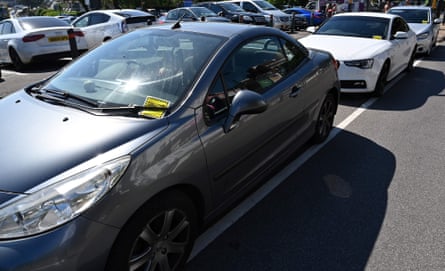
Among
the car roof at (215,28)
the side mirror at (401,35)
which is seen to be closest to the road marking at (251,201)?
the car roof at (215,28)

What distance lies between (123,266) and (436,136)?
4.60 m

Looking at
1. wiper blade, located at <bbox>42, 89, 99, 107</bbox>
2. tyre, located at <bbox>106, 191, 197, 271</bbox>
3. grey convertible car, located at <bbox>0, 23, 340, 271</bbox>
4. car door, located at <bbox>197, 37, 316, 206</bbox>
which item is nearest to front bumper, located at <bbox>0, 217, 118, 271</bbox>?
grey convertible car, located at <bbox>0, 23, 340, 271</bbox>

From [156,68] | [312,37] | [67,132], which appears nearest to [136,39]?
[156,68]

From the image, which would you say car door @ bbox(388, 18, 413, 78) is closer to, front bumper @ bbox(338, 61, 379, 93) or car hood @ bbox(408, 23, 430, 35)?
front bumper @ bbox(338, 61, 379, 93)

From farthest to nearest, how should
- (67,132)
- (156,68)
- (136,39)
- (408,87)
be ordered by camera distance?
(408,87) < (136,39) < (156,68) < (67,132)

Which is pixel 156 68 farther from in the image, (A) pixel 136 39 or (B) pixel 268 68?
(B) pixel 268 68

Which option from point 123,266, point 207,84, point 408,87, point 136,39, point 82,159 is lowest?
point 408,87

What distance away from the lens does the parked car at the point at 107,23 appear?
1140cm

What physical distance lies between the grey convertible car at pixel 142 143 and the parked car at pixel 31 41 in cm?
748

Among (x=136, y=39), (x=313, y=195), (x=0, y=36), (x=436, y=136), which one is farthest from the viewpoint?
(x=0, y=36)

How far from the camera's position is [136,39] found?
322 centimetres

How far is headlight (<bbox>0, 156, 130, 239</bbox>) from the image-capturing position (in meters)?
1.71

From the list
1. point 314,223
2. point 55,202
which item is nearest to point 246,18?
point 314,223

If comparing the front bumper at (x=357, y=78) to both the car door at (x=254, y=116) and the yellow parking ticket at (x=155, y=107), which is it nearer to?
the car door at (x=254, y=116)
